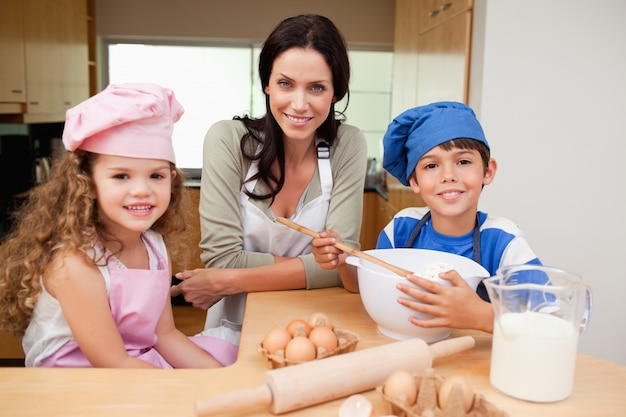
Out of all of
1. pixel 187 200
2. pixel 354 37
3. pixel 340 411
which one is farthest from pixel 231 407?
pixel 354 37

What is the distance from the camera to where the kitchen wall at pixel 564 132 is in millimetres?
2240

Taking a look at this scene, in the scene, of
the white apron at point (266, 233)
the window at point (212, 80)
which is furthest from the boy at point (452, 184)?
the window at point (212, 80)

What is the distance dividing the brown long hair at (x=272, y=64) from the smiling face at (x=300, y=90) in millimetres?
22

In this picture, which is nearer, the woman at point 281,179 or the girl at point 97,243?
the girl at point 97,243

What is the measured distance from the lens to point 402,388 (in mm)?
793


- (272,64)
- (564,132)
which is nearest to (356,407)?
(272,64)

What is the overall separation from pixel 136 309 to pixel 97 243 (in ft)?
0.49

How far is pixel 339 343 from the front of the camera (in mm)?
996

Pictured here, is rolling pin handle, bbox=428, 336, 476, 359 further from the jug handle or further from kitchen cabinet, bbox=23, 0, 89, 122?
kitchen cabinet, bbox=23, 0, 89, 122

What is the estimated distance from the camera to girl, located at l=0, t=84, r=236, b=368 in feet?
3.63

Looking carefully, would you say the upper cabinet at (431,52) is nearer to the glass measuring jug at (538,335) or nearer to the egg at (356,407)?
the glass measuring jug at (538,335)

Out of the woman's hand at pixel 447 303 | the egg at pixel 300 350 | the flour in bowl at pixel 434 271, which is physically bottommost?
the egg at pixel 300 350

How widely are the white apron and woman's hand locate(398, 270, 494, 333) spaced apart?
0.60 m

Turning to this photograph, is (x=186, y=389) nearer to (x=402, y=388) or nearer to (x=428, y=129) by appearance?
(x=402, y=388)
